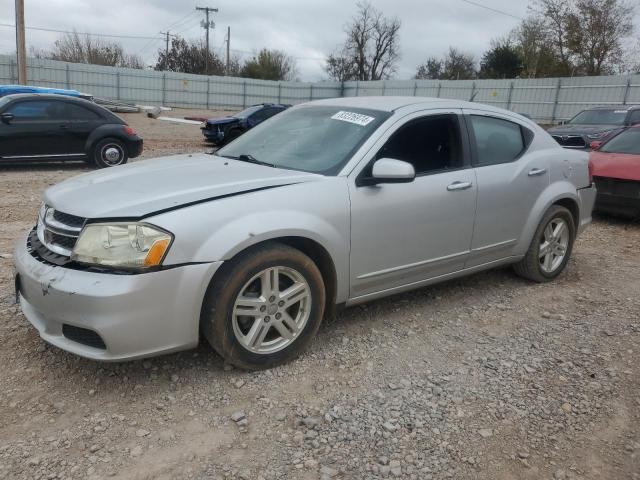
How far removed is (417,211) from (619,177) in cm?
505

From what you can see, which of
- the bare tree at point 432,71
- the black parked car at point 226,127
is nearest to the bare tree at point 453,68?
the bare tree at point 432,71

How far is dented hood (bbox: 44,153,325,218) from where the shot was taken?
9.26 ft

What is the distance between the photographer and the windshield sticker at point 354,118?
374 cm

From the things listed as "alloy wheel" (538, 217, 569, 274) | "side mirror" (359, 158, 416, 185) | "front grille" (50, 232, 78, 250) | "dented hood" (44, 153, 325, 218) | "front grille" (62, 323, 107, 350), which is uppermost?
"side mirror" (359, 158, 416, 185)

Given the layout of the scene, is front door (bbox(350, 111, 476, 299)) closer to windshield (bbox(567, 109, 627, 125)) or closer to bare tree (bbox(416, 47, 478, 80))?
windshield (bbox(567, 109, 627, 125))

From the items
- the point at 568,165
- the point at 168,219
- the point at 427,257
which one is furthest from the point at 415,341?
the point at 568,165

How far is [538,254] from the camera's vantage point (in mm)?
4777

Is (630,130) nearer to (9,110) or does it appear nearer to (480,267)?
(480,267)

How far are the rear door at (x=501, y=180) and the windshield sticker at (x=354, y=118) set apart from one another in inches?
35.8

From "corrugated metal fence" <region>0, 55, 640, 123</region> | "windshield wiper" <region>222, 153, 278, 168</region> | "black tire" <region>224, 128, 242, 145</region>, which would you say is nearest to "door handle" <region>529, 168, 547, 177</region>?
"windshield wiper" <region>222, 153, 278, 168</region>

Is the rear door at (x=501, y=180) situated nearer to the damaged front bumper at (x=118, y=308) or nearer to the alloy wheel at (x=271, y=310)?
the alloy wheel at (x=271, y=310)

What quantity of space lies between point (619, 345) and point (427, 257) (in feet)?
4.80

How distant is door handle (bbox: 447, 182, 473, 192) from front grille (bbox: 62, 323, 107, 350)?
2.47 metres

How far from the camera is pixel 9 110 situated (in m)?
9.77
